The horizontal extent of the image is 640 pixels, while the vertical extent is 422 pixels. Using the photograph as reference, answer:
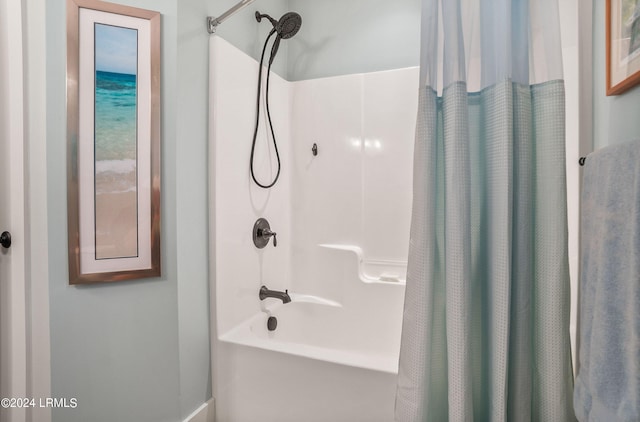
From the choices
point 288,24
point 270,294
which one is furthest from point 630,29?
point 270,294

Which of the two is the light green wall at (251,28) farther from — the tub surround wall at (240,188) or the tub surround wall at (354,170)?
the tub surround wall at (354,170)

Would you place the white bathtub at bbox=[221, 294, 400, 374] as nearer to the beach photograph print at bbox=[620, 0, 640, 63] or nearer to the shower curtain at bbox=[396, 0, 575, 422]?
the shower curtain at bbox=[396, 0, 575, 422]

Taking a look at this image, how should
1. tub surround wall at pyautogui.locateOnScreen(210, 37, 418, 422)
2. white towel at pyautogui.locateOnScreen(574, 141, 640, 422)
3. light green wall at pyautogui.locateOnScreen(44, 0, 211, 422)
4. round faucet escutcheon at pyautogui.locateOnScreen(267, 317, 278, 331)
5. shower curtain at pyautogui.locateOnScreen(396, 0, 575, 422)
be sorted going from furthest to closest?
round faucet escutcheon at pyautogui.locateOnScreen(267, 317, 278, 331), tub surround wall at pyautogui.locateOnScreen(210, 37, 418, 422), light green wall at pyautogui.locateOnScreen(44, 0, 211, 422), shower curtain at pyautogui.locateOnScreen(396, 0, 575, 422), white towel at pyautogui.locateOnScreen(574, 141, 640, 422)

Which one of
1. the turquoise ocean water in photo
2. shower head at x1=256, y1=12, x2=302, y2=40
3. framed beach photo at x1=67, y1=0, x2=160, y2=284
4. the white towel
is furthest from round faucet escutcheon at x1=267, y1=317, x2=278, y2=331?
shower head at x1=256, y1=12, x2=302, y2=40

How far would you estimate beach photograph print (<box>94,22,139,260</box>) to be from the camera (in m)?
1.16

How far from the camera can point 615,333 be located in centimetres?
47

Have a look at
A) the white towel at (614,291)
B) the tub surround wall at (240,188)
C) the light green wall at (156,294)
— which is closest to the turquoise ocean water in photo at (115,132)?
the light green wall at (156,294)

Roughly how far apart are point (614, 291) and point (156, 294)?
140 cm

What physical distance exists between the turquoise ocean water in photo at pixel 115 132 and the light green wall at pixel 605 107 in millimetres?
1456

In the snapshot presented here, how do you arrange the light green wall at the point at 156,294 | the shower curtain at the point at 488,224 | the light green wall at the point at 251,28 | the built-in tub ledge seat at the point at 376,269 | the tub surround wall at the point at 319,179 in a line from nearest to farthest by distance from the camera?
1. the shower curtain at the point at 488,224
2. the light green wall at the point at 156,294
3. the light green wall at the point at 251,28
4. the tub surround wall at the point at 319,179
5. the built-in tub ledge seat at the point at 376,269

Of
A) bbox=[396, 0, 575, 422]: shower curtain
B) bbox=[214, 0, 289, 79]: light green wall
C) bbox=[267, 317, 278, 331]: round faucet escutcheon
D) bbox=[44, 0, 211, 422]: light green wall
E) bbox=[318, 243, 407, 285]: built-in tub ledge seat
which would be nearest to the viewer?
bbox=[396, 0, 575, 422]: shower curtain

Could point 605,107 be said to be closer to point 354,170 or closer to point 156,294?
point 354,170

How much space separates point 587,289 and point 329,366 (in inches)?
37.3

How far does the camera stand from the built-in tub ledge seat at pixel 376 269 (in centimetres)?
186
